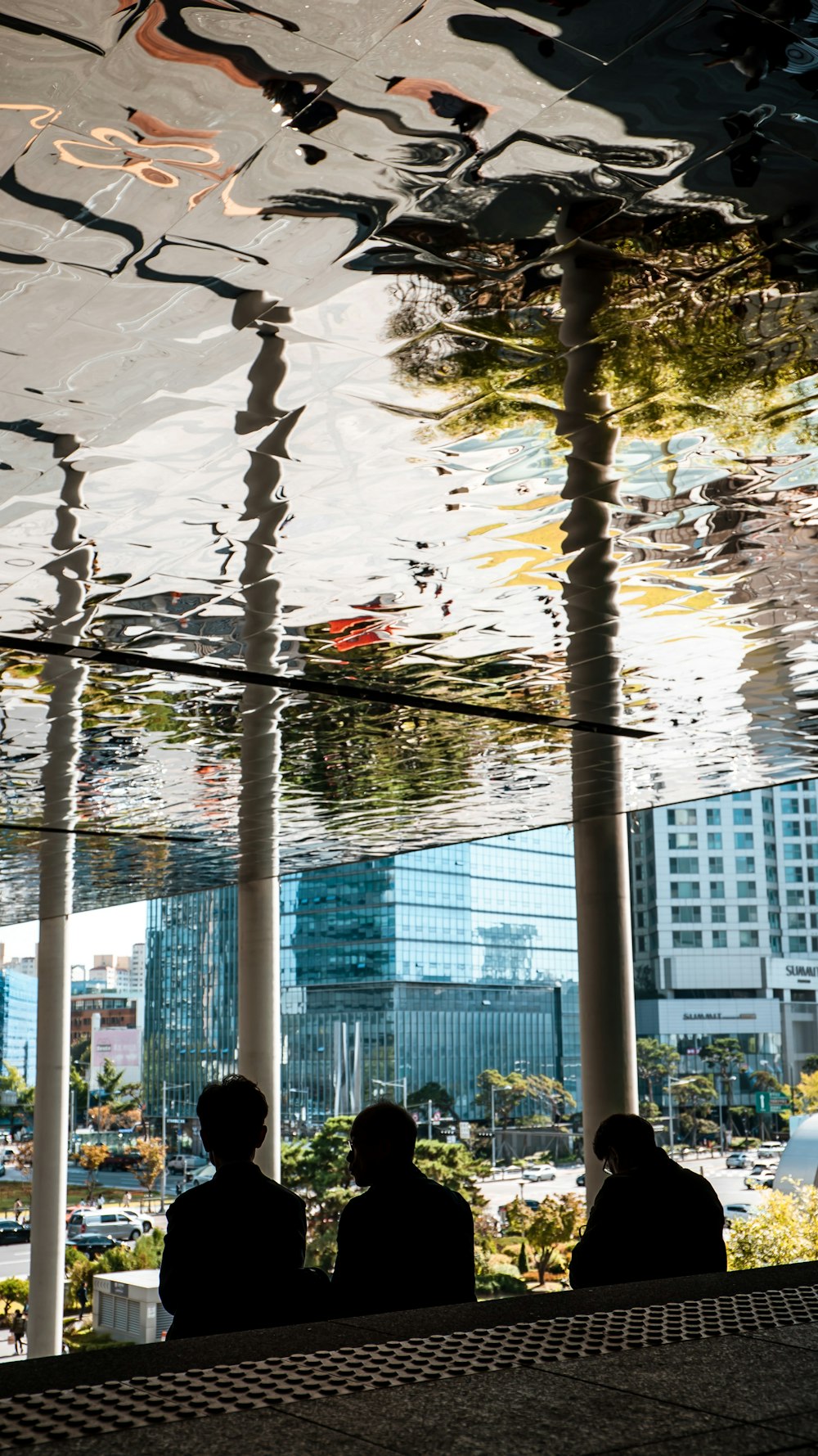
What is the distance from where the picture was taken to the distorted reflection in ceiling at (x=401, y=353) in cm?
287

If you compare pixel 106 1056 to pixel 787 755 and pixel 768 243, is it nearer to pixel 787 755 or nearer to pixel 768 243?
pixel 787 755

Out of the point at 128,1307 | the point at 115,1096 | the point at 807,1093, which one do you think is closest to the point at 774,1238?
the point at 128,1307

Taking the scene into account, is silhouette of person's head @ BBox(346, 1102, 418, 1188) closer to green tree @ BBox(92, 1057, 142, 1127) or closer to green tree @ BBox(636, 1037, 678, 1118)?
green tree @ BBox(92, 1057, 142, 1127)

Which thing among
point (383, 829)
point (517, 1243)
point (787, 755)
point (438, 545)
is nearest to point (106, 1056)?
point (517, 1243)

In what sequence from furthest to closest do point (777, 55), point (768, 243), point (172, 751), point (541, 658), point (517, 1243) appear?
point (517, 1243) → point (172, 751) → point (541, 658) → point (768, 243) → point (777, 55)

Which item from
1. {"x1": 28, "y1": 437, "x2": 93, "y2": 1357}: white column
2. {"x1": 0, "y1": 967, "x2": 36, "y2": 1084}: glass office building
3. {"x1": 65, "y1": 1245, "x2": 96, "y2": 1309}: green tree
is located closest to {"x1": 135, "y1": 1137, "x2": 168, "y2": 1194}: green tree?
{"x1": 0, "y1": 967, "x2": 36, "y2": 1084}: glass office building

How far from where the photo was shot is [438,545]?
577 cm

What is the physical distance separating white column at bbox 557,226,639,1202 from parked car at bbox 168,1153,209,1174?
45395mm

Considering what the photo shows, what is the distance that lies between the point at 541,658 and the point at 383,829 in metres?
6.21

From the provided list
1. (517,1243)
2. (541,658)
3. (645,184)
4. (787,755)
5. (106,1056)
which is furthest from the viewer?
(106,1056)

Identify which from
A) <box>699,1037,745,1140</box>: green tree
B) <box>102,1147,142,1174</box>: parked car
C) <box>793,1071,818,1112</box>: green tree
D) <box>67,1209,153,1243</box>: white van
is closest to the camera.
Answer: <box>67,1209,153,1243</box>: white van

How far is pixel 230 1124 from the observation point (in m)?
4.43

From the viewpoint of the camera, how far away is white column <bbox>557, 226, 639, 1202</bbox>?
412 centimetres

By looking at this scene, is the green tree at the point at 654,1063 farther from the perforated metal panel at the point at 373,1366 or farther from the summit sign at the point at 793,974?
the perforated metal panel at the point at 373,1366
